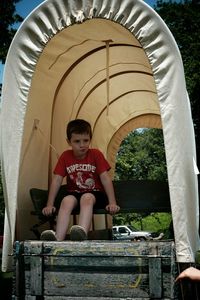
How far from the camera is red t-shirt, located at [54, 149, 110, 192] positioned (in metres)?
4.67

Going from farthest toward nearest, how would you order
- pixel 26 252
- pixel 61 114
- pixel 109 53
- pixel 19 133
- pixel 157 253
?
pixel 61 114
pixel 109 53
pixel 19 133
pixel 26 252
pixel 157 253

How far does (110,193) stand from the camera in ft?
14.5

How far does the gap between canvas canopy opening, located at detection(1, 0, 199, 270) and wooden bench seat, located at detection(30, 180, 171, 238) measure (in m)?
0.15

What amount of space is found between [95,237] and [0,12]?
11817 millimetres

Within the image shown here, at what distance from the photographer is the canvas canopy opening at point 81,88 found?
11.3 feet

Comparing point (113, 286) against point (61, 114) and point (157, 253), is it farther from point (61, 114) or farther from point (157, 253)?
point (61, 114)

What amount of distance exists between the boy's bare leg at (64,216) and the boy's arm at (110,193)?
31 cm

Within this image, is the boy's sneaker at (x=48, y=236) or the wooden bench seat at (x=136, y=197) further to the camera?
the wooden bench seat at (x=136, y=197)

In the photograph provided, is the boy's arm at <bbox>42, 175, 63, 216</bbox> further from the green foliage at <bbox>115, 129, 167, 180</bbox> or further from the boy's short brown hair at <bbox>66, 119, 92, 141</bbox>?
the green foliage at <bbox>115, 129, 167, 180</bbox>

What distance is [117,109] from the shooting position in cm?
805

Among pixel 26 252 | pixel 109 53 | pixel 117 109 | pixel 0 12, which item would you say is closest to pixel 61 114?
pixel 109 53

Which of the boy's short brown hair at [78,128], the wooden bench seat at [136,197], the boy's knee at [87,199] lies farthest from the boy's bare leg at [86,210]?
the boy's short brown hair at [78,128]

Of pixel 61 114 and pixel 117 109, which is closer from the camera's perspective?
pixel 61 114

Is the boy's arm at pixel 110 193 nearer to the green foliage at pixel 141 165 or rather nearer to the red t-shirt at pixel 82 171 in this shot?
the red t-shirt at pixel 82 171
